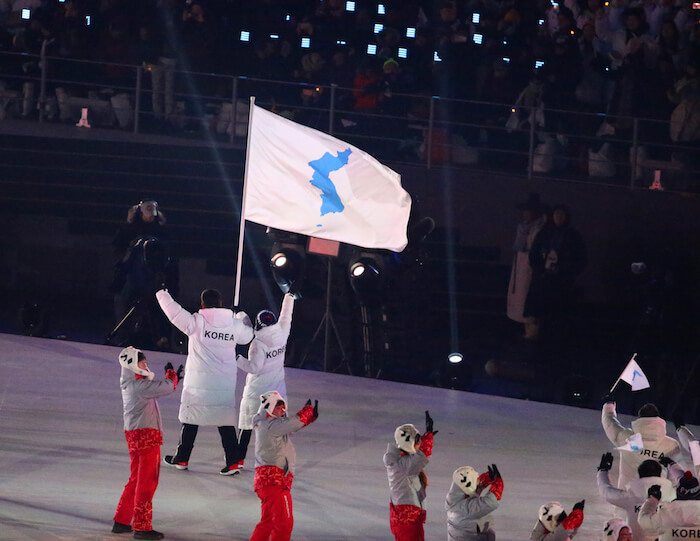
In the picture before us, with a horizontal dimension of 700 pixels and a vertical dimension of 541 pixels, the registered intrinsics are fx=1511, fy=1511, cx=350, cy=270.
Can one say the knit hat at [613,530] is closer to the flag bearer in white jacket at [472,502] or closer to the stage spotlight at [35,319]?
the flag bearer in white jacket at [472,502]

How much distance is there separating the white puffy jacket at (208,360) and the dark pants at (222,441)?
14cm

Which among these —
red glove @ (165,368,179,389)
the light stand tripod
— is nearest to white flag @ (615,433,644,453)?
red glove @ (165,368,179,389)

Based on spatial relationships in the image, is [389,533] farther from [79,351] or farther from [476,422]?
[79,351]

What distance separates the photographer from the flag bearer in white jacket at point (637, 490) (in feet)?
32.8

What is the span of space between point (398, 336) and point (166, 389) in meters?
7.54

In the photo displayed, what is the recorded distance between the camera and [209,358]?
1288 centimetres

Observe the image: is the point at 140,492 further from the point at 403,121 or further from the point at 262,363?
the point at 403,121

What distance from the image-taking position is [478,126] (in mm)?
20531

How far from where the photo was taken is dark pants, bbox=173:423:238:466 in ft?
42.9

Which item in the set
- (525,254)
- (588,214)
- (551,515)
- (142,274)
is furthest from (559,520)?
(588,214)

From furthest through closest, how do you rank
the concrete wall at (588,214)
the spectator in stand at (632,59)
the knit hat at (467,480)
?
the concrete wall at (588,214) → the spectator in stand at (632,59) → the knit hat at (467,480)

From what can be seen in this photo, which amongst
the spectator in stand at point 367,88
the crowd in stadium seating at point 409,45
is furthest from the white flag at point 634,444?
the spectator in stand at point 367,88

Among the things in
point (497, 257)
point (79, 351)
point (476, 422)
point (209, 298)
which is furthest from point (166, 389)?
point (497, 257)

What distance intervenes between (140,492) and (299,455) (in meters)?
3.22
